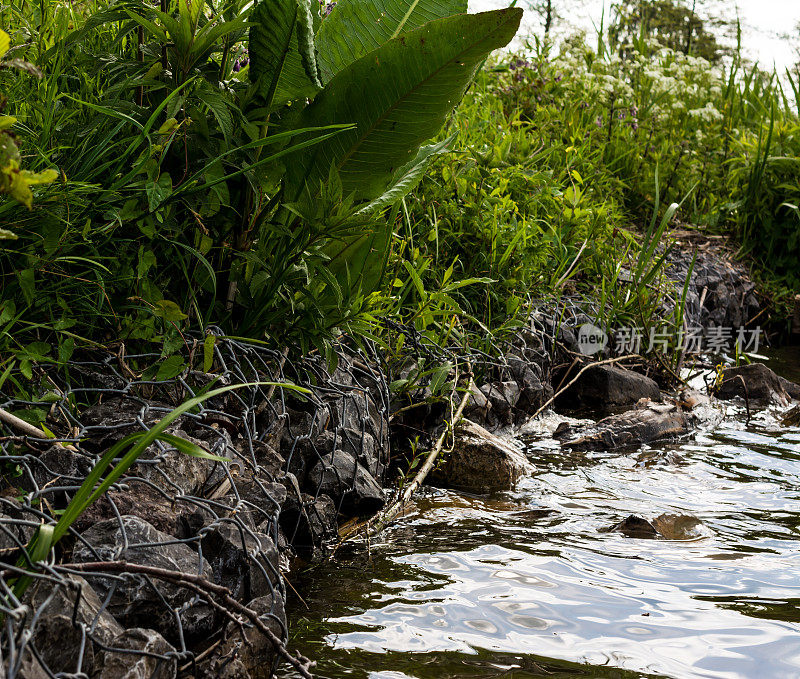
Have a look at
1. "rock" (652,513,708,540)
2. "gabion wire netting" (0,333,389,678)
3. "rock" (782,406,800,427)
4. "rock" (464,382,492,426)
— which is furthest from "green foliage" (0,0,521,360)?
"rock" (782,406,800,427)

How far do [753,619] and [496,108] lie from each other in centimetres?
433

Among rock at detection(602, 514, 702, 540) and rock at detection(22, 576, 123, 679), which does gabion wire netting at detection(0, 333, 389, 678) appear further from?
rock at detection(602, 514, 702, 540)

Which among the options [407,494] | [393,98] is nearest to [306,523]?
[407,494]

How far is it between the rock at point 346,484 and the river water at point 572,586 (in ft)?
0.38

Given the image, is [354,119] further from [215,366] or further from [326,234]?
[215,366]

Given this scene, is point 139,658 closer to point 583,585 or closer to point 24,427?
point 24,427

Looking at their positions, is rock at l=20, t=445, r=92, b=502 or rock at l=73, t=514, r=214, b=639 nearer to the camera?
rock at l=73, t=514, r=214, b=639

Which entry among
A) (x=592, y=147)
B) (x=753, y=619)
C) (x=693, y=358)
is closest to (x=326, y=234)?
(x=753, y=619)

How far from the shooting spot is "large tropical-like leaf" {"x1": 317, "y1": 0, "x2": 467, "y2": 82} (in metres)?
2.17

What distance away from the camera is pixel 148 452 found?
5.74 ft

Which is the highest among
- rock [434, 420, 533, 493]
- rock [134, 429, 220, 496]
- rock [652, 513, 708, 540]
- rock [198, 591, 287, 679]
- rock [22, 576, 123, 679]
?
rock [134, 429, 220, 496]

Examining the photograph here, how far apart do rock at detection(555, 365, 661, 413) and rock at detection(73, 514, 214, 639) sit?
2.72m

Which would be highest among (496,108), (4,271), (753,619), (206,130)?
(496,108)

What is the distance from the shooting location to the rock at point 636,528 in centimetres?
248
